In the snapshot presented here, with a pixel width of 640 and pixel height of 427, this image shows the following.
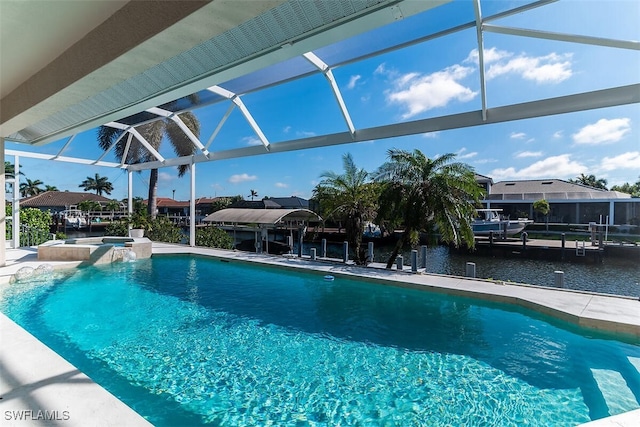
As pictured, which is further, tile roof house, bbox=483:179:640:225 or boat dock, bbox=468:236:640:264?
tile roof house, bbox=483:179:640:225

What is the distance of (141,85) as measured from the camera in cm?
534

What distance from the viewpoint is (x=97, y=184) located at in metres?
64.9

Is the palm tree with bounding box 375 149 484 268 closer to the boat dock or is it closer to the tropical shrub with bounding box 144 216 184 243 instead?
the tropical shrub with bounding box 144 216 184 243

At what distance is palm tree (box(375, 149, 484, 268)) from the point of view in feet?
32.9

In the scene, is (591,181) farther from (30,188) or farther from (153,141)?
(30,188)

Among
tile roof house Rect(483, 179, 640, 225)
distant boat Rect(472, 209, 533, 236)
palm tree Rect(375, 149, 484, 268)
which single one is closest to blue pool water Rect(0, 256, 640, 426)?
palm tree Rect(375, 149, 484, 268)

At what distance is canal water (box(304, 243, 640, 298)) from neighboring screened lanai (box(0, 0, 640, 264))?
8.92 m

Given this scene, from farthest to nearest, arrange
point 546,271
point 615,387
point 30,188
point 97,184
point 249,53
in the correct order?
point 97,184
point 30,188
point 546,271
point 615,387
point 249,53

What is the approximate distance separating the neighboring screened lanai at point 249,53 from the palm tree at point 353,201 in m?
2.73

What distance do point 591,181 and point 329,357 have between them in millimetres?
63561

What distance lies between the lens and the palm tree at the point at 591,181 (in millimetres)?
49041

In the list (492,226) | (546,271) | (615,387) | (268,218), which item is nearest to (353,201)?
(268,218)

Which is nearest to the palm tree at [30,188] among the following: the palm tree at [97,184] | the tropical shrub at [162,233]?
the palm tree at [97,184]

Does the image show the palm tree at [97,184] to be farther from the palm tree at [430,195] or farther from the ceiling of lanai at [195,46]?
the palm tree at [430,195]
